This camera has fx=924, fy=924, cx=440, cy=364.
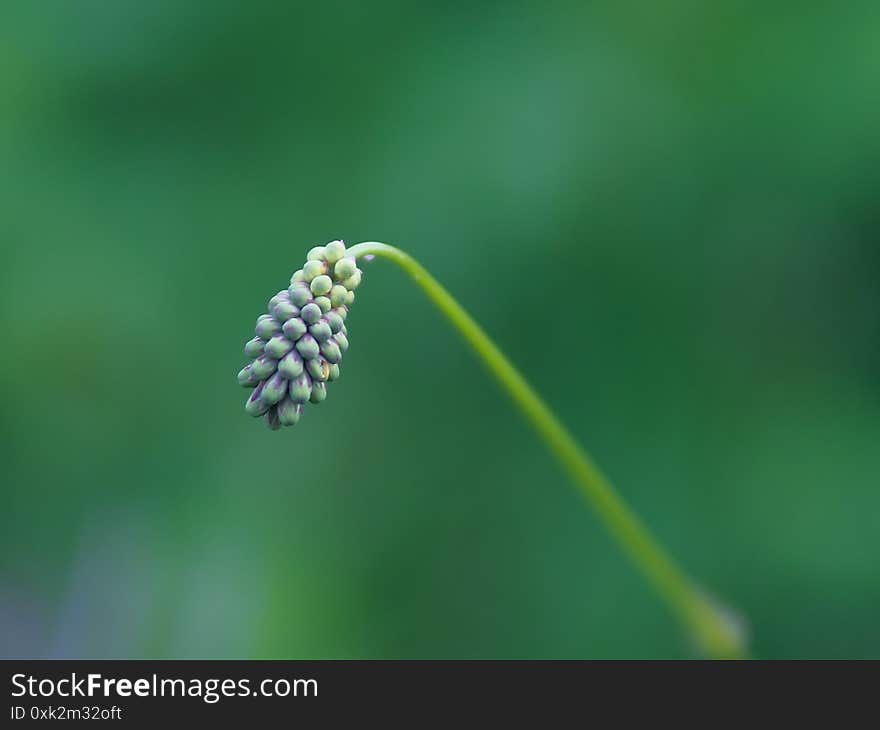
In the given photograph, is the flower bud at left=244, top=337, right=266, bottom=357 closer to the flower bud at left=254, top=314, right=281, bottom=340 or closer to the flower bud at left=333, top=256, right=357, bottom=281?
the flower bud at left=254, top=314, right=281, bottom=340

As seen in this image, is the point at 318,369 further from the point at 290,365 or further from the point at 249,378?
the point at 249,378

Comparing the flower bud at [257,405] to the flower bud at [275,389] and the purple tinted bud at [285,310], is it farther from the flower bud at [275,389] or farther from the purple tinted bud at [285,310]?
the purple tinted bud at [285,310]

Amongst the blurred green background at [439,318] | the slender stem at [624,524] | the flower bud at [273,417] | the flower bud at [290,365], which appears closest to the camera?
the flower bud at [290,365]

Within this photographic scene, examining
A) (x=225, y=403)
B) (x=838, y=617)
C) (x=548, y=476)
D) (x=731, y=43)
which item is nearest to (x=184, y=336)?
(x=225, y=403)

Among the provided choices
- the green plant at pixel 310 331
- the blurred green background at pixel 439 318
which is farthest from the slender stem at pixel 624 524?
the blurred green background at pixel 439 318

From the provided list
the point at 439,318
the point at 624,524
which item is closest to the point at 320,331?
the point at 624,524
